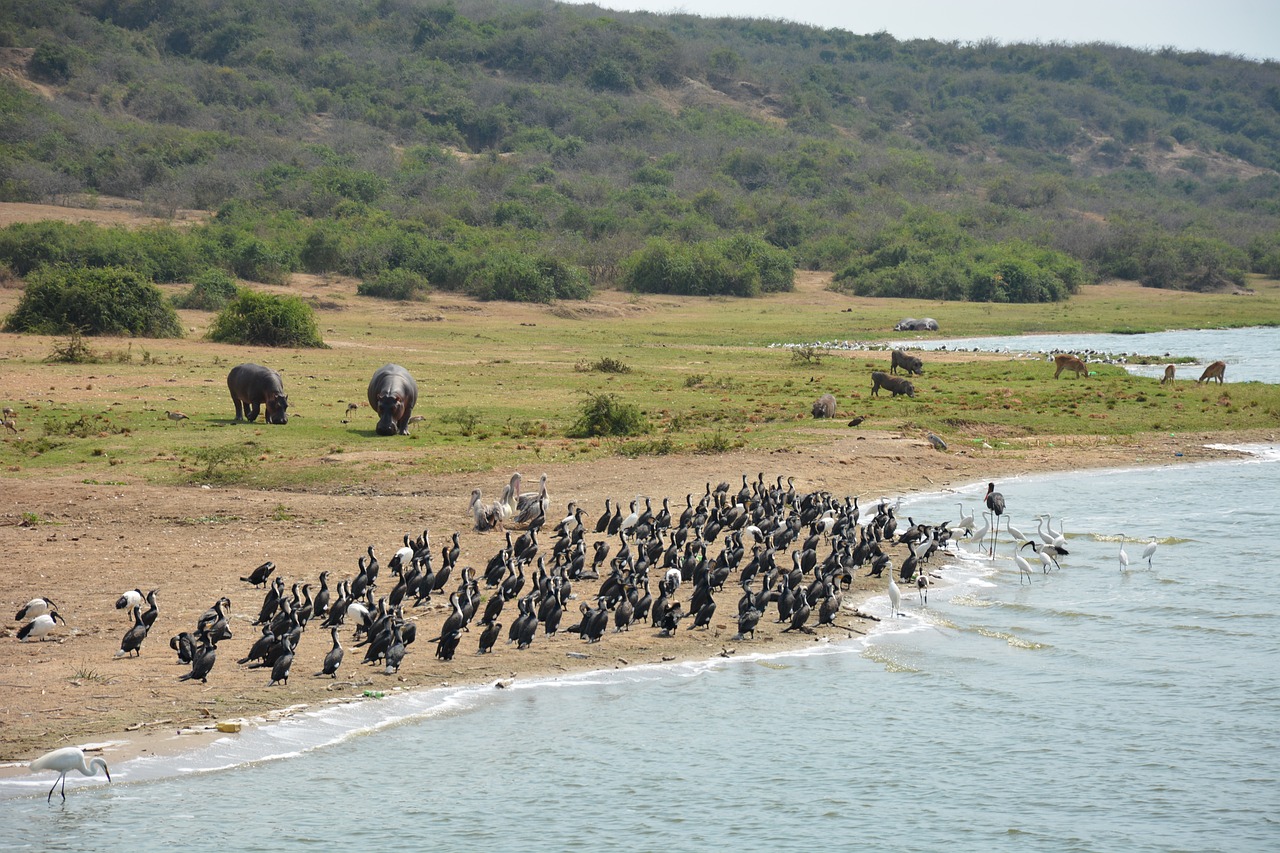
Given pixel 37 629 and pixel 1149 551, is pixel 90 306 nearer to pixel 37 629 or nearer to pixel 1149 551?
pixel 37 629

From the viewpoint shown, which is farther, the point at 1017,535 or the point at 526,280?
the point at 526,280

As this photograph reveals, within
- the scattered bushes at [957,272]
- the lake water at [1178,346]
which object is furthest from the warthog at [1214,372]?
the scattered bushes at [957,272]

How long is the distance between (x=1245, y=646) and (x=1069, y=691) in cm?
271

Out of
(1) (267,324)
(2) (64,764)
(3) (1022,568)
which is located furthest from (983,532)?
(1) (267,324)

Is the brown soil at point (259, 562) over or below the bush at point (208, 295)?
below

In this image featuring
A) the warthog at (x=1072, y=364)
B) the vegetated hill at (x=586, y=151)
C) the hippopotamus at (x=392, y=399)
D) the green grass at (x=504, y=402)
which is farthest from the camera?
the vegetated hill at (x=586, y=151)

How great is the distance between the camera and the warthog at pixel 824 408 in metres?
27.1

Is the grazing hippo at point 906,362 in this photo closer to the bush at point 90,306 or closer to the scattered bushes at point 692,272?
the bush at point 90,306

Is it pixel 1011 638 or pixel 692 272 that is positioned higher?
pixel 692 272

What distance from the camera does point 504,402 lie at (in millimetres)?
28500

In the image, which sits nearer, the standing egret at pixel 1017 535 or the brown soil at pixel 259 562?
the brown soil at pixel 259 562

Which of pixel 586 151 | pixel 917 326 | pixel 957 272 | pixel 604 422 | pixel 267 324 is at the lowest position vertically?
pixel 604 422

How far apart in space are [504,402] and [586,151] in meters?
67.9

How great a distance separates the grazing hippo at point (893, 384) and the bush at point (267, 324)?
14959 millimetres
